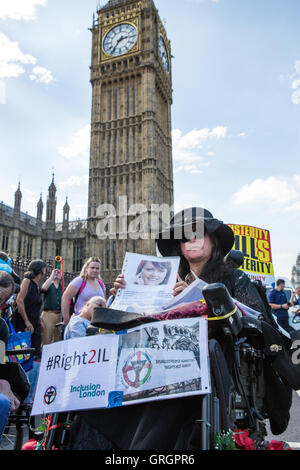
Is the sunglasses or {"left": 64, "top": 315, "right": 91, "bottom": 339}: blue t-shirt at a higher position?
the sunglasses

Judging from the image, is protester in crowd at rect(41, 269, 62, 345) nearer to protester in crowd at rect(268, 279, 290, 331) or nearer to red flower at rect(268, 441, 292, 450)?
protester in crowd at rect(268, 279, 290, 331)

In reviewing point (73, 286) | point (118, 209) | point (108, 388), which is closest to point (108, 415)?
point (108, 388)

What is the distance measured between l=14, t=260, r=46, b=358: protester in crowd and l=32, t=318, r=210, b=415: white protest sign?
8.64 ft

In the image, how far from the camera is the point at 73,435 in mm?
1379

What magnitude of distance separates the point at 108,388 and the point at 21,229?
38.3m

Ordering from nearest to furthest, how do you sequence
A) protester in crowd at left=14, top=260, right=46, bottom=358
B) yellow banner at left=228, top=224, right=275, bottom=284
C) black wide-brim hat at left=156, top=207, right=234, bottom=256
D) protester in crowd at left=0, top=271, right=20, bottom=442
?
1. protester in crowd at left=0, top=271, right=20, bottom=442
2. black wide-brim hat at left=156, top=207, right=234, bottom=256
3. protester in crowd at left=14, top=260, right=46, bottom=358
4. yellow banner at left=228, top=224, right=275, bottom=284

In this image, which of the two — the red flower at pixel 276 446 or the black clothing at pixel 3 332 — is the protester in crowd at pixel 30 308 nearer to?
the black clothing at pixel 3 332

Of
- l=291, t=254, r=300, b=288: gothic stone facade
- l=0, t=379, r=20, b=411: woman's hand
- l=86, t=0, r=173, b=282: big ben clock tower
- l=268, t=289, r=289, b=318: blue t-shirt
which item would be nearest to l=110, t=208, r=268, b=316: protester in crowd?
l=0, t=379, r=20, b=411: woman's hand

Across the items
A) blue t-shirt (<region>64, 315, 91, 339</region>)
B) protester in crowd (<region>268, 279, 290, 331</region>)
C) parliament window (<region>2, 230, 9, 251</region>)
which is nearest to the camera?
blue t-shirt (<region>64, 315, 91, 339</region>)

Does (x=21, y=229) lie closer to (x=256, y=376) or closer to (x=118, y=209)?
(x=118, y=209)

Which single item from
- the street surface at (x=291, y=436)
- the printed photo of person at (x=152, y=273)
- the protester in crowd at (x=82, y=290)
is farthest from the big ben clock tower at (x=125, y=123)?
the printed photo of person at (x=152, y=273)

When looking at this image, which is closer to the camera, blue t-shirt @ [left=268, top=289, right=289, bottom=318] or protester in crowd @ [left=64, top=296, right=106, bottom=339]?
protester in crowd @ [left=64, top=296, right=106, bottom=339]

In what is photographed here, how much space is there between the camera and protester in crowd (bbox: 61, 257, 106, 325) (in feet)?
14.1

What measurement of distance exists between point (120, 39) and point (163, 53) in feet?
16.6
